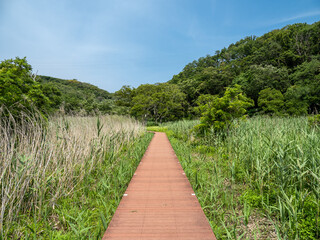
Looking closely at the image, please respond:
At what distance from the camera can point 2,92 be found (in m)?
4.32

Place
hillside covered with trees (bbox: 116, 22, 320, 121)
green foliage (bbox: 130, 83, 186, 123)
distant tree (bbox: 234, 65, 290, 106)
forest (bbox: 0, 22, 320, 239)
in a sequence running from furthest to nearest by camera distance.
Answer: distant tree (bbox: 234, 65, 290, 106) → green foliage (bbox: 130, 83, 186, 123) → hillside covered with trees (bbox: 116, 22, 320, 121) → forest (bbox: 0, 22, 320, 239)

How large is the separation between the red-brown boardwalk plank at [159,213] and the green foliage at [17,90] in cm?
242

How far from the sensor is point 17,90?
4.54 metres

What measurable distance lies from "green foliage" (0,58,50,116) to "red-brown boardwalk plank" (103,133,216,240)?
7.92ft

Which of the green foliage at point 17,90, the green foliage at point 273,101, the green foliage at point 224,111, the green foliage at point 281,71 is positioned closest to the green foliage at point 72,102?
the green foliage at point 17,90

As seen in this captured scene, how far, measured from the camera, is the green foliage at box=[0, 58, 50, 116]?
13.6 feet

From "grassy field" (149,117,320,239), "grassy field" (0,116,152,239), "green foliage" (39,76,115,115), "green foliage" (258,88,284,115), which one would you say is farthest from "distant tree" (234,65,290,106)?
"grassy field" (0,116,152,239)

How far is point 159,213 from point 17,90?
4803 millimetres

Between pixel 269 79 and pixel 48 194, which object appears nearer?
pixel 48 194

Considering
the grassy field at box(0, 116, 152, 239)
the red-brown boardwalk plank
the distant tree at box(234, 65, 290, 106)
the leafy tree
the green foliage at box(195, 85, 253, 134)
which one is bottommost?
the red-brown boardwalk plank

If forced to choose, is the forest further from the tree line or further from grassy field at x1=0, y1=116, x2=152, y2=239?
the tree line

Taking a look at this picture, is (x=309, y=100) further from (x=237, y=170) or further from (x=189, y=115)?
(x=237, y=170)

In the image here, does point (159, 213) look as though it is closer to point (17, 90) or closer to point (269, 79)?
point (17, 90)

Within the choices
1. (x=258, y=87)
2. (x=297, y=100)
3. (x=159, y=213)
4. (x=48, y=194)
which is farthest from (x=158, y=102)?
(x=159, y=213)
